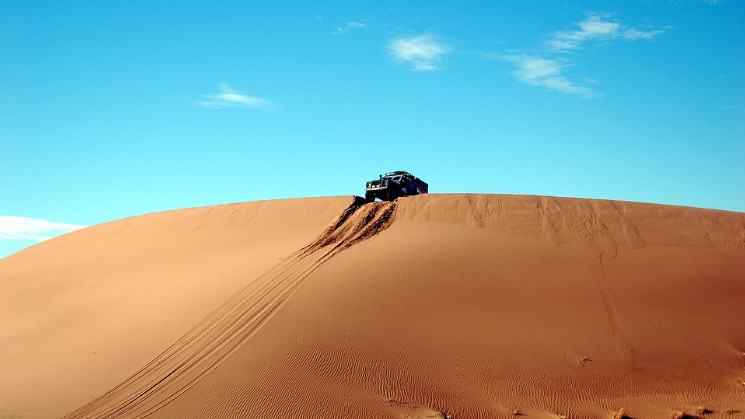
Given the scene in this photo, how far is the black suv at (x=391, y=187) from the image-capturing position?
77.6 feet

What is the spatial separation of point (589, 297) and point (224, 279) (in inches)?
374

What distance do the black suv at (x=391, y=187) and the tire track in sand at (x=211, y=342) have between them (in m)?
7.61

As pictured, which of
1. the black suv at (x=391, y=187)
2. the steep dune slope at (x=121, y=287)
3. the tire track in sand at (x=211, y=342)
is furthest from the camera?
the black suv at (x=391, y=187)

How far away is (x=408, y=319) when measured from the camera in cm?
1203

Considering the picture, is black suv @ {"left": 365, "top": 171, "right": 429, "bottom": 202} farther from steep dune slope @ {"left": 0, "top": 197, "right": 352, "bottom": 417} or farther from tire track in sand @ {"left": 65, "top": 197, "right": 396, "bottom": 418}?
tire track in sand @ {"left": 65, "top": 197, "right": 396, "bottom": 418}

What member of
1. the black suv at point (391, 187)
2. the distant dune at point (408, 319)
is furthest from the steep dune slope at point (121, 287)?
the black suv at point (391, 187)

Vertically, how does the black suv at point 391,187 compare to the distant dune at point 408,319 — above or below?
above

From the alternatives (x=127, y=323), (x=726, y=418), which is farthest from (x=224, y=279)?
(x=726, y=418)

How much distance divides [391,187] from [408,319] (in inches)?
478

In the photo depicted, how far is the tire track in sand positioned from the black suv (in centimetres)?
761

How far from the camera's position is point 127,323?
13.6 m

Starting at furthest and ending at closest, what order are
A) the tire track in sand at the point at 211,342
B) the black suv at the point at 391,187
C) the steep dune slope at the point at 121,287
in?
1. the black suv at the point at 391,187
2. the steep dune slope at the point at 121,287
3. the tire track in sand at the point at 211,342

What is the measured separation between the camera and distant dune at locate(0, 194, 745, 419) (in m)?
9.93

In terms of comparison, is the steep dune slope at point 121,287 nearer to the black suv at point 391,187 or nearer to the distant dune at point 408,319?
the distant dune at point 408,319
